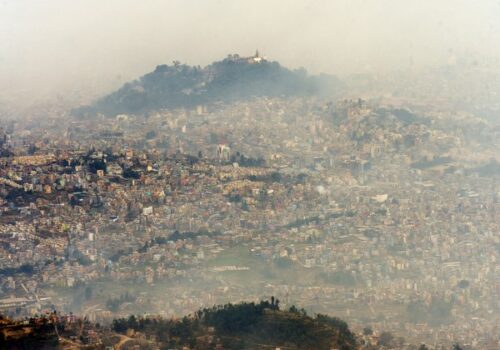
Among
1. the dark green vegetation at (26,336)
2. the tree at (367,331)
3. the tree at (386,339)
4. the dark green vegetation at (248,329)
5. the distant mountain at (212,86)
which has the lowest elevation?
the tree at (386,339)

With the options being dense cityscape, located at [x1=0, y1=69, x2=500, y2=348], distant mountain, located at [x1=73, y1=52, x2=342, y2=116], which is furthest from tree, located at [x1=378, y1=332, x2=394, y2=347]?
distant mountain, located at [x1=73, y1=52, x2=342, y2=116]

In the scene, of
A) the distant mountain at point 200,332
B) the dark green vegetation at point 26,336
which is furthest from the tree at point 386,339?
the dark green vegetation at point 26,336

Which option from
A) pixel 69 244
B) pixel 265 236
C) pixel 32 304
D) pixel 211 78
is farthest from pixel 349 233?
pixel 211 78

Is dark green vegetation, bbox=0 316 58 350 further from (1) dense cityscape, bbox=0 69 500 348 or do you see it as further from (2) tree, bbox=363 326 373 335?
(2) tree, bbox=363 326 373 335

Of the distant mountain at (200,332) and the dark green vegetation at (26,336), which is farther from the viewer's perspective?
the distant mountain at (200,332)

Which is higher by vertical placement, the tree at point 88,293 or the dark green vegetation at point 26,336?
the dark green vegetation at point 26,336

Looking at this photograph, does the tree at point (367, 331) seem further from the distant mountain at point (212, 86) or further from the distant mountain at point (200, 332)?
the distant mountain at point (212, 86)

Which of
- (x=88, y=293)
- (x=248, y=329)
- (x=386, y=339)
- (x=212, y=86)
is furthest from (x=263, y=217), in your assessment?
(x=212, y=86)
